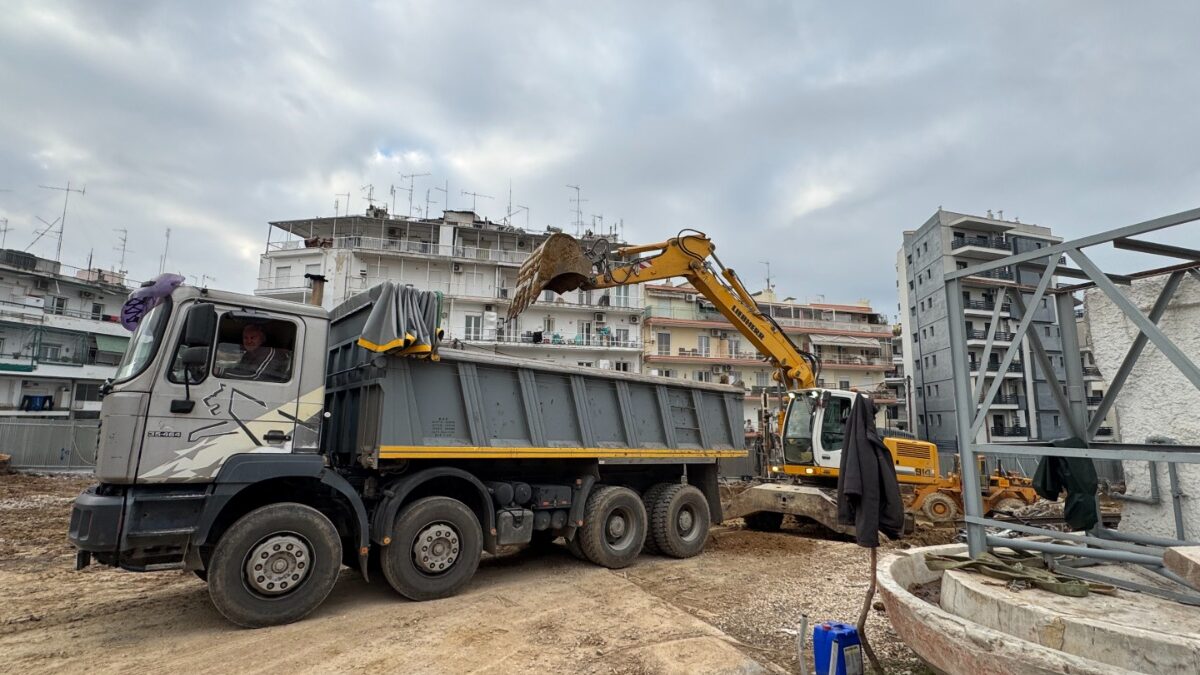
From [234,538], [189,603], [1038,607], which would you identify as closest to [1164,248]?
[1038,607]

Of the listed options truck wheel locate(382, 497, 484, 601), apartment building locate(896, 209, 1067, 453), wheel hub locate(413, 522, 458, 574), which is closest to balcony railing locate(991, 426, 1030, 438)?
apartment building locate(896, 209, 1067, 453)

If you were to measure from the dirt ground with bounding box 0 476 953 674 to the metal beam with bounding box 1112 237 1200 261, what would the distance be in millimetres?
3384

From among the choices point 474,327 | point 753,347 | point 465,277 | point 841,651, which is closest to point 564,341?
point 474,327

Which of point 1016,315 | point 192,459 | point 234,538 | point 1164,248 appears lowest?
point 234,538

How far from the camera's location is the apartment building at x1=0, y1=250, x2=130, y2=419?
108 feet

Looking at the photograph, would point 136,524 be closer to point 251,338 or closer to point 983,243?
point 251,338

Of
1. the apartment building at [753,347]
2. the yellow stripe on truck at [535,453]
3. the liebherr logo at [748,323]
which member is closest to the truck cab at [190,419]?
the yellow stripe on truck at [535,453]

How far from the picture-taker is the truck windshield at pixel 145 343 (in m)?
5.50

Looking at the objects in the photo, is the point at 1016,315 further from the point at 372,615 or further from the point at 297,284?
the point at 297,284

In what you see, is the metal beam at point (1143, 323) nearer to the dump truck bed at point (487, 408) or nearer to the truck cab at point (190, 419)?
the dump truck bed at point (487, 408)

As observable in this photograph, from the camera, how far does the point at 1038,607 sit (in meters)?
3.16

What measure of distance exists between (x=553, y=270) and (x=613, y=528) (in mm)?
3957

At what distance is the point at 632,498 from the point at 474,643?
147 inches

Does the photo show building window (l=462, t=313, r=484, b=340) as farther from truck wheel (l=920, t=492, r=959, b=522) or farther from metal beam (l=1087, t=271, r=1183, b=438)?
metal beam (l=1087, t=271, r=1183, b=438)
